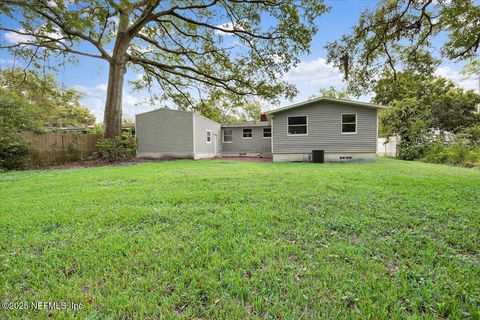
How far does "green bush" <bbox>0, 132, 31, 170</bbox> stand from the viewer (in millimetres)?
8484

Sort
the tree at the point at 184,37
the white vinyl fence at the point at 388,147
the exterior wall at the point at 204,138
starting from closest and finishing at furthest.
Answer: the tree at the point at 184,37
the exterior wall at the point at 204,138
the white vinyl fence at the point at 388,147

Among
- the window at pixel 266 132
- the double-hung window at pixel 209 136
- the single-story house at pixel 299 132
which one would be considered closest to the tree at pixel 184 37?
the single-story house at pixel 299 132

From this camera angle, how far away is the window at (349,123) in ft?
40.9

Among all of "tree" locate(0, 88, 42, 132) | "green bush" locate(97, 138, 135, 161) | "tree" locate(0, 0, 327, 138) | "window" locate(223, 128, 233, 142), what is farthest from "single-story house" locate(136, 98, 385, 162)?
"tree" locate(0, 88, 42, 132)

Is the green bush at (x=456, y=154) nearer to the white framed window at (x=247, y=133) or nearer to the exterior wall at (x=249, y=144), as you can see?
the exterior wall at (x=249, y=144)

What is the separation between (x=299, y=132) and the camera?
43.1 ft

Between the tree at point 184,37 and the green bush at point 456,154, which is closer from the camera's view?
the tree at point 184,37

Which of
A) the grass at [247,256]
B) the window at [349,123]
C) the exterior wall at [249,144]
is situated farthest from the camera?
the exterior wall at [249,144]

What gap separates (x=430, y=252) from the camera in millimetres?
2111

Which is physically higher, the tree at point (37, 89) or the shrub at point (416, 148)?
the tree at point (37, 89)

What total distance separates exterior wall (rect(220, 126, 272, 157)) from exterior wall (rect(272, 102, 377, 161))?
17.5ft

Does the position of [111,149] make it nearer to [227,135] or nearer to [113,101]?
[113,101]

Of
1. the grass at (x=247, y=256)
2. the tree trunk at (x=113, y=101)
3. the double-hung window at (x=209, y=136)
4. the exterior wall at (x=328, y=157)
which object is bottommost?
the grass at (x=247, y=256)

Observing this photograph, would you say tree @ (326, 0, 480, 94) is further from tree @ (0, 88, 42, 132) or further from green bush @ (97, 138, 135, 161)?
tree @ (0, 88, 42, 132)
